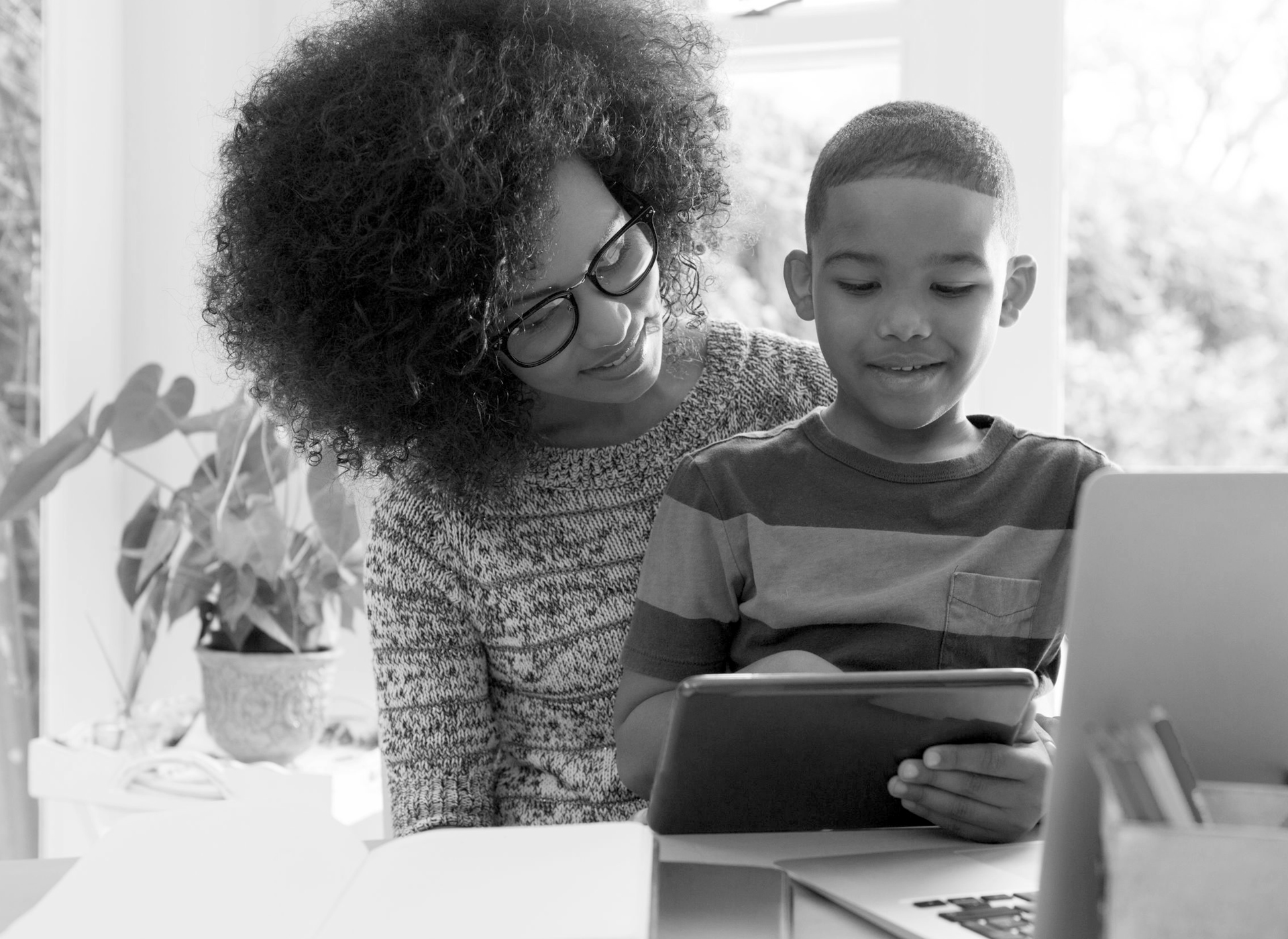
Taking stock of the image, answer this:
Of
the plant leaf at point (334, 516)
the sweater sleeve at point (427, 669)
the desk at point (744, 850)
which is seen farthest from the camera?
the plant leaf at point (334, 516)

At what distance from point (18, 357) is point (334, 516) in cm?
82

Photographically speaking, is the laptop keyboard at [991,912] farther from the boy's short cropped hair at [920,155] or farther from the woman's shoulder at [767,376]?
the woman's shoulder at [767,376]

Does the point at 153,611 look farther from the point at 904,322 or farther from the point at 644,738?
the point at 904,322

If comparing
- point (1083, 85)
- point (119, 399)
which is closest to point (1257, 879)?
point (119, 399)

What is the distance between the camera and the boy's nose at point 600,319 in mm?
1047

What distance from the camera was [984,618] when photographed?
99cm

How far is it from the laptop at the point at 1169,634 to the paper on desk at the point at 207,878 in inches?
13.8

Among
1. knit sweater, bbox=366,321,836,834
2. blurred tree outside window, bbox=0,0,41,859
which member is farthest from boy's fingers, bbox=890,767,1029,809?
blurred tree outside window, bbox=0,0,41,859

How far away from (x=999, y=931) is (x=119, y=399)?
5.38 feet

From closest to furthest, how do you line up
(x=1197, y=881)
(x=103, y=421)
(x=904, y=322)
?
(x=1197, y=881), (x=904, y=322), (x=103, y=421)

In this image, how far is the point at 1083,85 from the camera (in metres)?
2.89

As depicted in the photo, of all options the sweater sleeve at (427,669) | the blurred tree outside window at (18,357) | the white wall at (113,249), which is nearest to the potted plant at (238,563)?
the white wall at (113,249)

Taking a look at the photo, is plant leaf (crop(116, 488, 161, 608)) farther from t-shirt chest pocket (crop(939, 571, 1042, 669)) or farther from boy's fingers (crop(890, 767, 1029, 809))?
boy's fingers (crop(890, 767, 1029, 809))

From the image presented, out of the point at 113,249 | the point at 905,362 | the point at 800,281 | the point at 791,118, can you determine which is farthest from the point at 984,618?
the point at 113,249
